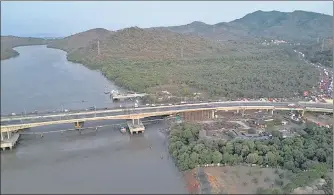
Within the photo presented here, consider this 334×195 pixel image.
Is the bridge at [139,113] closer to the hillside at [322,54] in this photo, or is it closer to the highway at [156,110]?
the highway at [156,110]

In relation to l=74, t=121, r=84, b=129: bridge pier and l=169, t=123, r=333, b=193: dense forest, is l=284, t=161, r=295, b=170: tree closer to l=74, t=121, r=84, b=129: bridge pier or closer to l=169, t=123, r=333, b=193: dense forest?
Result: l=169, t=123, r=333, b=193: dense forest

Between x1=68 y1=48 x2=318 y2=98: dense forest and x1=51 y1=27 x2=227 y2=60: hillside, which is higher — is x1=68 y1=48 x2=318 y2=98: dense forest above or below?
below

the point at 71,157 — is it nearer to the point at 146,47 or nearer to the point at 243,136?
the point at 243,136

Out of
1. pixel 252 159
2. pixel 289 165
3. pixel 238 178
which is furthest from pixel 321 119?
pixel 238 178

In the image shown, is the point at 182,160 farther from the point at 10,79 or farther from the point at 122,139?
the point at 10,79

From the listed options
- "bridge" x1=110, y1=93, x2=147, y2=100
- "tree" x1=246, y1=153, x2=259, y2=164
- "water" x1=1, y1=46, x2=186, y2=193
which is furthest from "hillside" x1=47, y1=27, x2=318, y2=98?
"tree" x1=246, y1=153, x2=259, y2=164

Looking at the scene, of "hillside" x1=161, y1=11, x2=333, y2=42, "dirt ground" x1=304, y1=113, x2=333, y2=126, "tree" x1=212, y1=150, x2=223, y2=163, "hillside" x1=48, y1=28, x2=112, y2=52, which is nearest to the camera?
"tree" x1=212, y1=150, x2=223, y2=163
